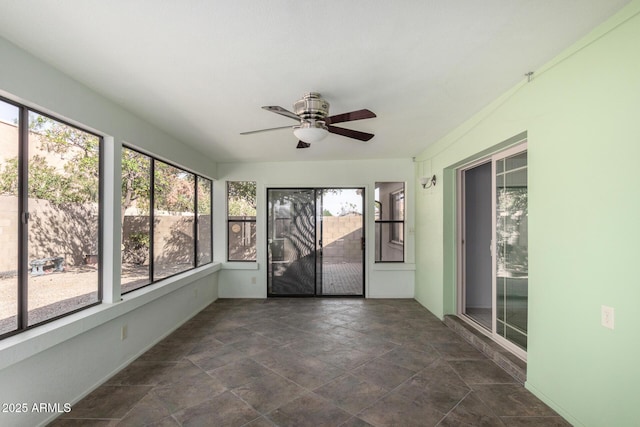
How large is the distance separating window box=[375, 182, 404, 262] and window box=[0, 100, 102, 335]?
13.1ft

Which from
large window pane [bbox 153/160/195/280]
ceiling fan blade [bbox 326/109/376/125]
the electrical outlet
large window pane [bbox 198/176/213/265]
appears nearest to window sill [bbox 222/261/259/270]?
large window pane [bbox 198/176/213/265]

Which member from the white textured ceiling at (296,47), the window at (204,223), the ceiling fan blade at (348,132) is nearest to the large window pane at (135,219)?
the white textured ceiling at (296,47)

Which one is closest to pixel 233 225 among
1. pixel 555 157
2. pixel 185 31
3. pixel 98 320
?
Answer: pixel 98 320

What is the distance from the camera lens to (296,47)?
1818 millimetres

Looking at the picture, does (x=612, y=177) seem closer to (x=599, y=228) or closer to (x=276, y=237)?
(x=599, y=228)

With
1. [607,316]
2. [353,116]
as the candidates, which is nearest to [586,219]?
[607,316]

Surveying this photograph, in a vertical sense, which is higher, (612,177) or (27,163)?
(27,163)

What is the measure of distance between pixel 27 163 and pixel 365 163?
4300 mm

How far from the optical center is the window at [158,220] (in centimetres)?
303

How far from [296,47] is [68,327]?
2.55m

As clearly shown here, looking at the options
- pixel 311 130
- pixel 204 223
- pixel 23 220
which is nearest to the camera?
pixel 23 220

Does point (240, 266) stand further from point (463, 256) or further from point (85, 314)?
point (463, 256)

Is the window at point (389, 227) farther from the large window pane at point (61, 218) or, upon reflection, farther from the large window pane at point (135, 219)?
the large window pane at point (61, 218)

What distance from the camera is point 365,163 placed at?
5180mm
